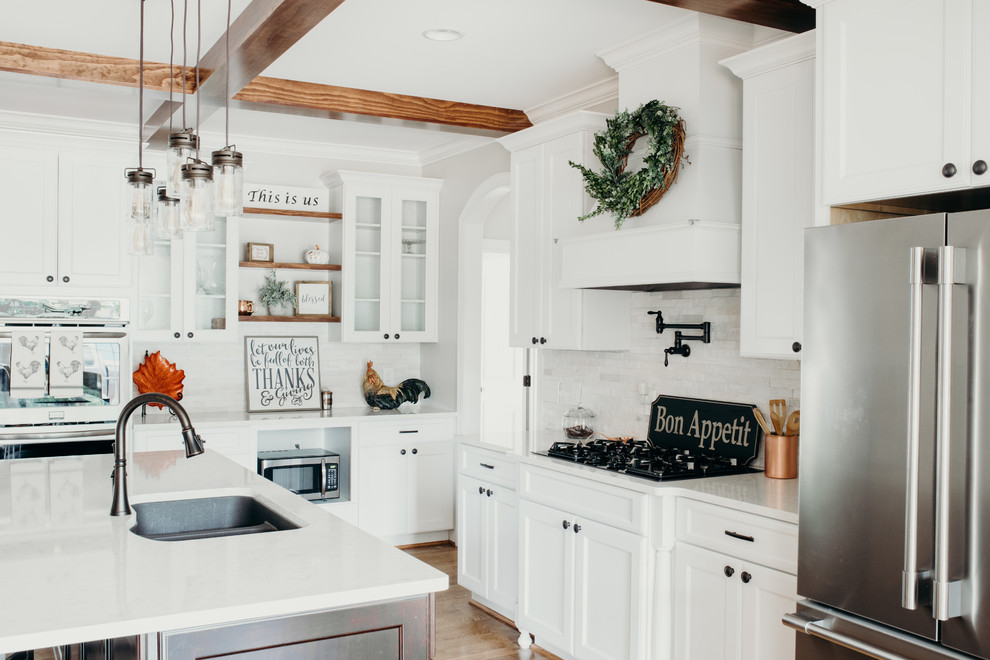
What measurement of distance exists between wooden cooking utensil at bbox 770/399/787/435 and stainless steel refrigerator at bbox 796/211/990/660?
978 mm

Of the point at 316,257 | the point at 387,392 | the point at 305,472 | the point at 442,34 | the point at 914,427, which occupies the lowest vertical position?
the point at 305,472

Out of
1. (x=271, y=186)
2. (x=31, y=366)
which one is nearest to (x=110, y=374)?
(x=31, y=366)

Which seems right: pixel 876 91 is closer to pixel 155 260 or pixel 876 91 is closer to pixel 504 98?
pixel 504 98

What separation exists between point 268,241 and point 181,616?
4566 millimetres

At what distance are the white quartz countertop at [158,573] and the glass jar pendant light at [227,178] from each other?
3.02ft

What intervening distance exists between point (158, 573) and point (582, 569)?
2047 millimetres

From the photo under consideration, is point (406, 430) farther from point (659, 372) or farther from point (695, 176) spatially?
point (695, 176)

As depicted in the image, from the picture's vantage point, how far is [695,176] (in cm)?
347

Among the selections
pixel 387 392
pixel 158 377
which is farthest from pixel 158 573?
pixel 387 392

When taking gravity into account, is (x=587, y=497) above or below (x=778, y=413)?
below

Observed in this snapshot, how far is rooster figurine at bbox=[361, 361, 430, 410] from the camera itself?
19.8ft

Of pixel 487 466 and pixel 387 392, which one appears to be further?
pixel 387 392

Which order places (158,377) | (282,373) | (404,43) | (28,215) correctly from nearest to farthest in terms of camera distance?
(404,43) < (28,215) < (158,377) < (282,373)

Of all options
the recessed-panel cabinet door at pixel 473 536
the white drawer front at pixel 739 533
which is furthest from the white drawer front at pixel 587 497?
the recessed-panel cabinet door at pixel 473 536
